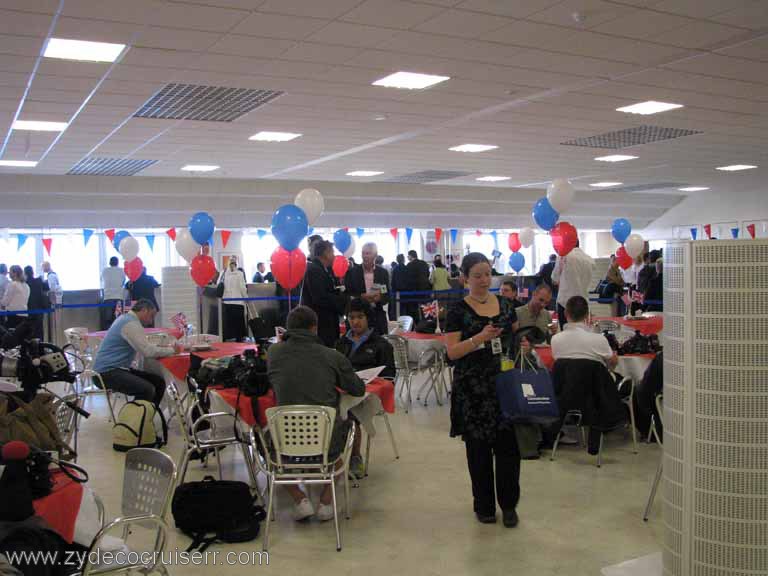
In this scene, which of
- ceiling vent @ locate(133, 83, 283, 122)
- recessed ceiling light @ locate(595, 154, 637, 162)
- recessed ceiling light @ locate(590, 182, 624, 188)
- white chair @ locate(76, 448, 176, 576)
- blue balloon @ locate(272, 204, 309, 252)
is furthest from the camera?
recessed ceiling light @ locate(590, 182, 624, 188)

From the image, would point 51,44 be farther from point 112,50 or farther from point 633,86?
point 633,86

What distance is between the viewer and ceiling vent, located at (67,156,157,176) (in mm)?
11266

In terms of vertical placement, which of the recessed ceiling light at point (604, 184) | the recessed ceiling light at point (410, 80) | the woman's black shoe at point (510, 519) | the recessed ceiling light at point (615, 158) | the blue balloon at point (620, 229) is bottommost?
the woman's black shoe at point (510, 519)

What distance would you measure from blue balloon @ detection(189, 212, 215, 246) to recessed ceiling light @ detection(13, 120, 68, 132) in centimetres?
170

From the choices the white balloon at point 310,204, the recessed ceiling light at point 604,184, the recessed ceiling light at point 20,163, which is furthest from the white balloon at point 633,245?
the recessed ceiling light at point 20,163

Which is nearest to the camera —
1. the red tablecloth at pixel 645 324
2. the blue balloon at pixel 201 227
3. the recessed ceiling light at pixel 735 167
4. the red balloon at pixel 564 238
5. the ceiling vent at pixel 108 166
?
the red tablecloth at pixel 645 324

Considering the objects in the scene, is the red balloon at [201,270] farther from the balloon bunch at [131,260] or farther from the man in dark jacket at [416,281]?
the man in dark jacket at [416,281]

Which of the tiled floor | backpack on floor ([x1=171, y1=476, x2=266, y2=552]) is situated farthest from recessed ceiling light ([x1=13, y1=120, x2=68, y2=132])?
backpack on floor ([x1=171, y1=476, x2=266, y2=552])

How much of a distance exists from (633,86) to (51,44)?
495 centimetres

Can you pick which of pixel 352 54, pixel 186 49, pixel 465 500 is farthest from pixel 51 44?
pixel 465 500

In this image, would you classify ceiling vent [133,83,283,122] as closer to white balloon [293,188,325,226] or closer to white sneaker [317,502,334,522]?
white balloon [293,188,325,226]

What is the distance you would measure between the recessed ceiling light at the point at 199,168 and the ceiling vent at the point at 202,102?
13.6ft

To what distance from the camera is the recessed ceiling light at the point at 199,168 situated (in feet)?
39.8

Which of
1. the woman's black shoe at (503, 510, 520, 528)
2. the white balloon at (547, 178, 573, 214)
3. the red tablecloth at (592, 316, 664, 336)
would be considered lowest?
the woman's black shoe at (503, 510, 520, 528)
